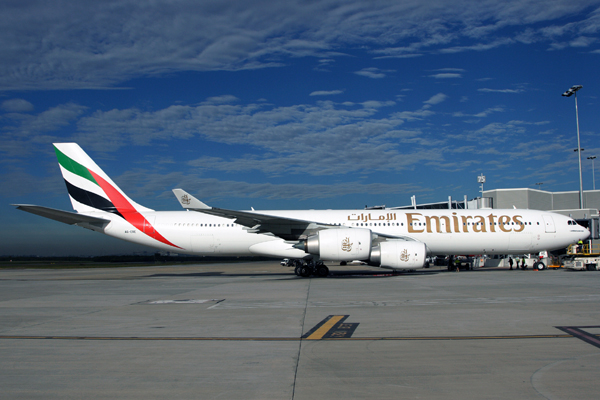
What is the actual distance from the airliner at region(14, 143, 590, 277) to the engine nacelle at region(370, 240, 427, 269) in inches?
56.4

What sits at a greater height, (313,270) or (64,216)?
(64,216)

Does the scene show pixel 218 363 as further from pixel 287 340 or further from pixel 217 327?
pixel 217 327

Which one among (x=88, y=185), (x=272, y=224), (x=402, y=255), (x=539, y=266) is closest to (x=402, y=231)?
(x=402, y=255)

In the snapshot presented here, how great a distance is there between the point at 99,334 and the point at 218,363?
3162 millimetres

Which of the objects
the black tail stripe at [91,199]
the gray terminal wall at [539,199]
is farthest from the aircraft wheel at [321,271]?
the gray terminal wall at [539,199]

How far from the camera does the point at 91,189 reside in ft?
80.0

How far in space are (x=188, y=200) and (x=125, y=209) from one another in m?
6.66

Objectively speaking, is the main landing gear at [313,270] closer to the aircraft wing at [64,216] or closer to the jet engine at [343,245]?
the jet engine at [343,245]

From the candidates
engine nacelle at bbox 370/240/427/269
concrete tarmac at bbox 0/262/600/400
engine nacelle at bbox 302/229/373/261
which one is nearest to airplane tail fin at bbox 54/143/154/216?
engine nacelle at bbox 302/229/373/261

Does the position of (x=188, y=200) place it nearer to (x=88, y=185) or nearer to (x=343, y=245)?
(x=343, y=245)

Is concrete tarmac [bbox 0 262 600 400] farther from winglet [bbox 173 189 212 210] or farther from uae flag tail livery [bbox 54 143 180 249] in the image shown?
uae flag tail livery [bbox 54 143 180 249]

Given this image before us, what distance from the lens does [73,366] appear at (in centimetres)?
540

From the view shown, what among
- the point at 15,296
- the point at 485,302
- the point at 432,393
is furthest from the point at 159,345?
the point at 15,296

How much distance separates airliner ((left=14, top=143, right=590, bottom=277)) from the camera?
22.5m
